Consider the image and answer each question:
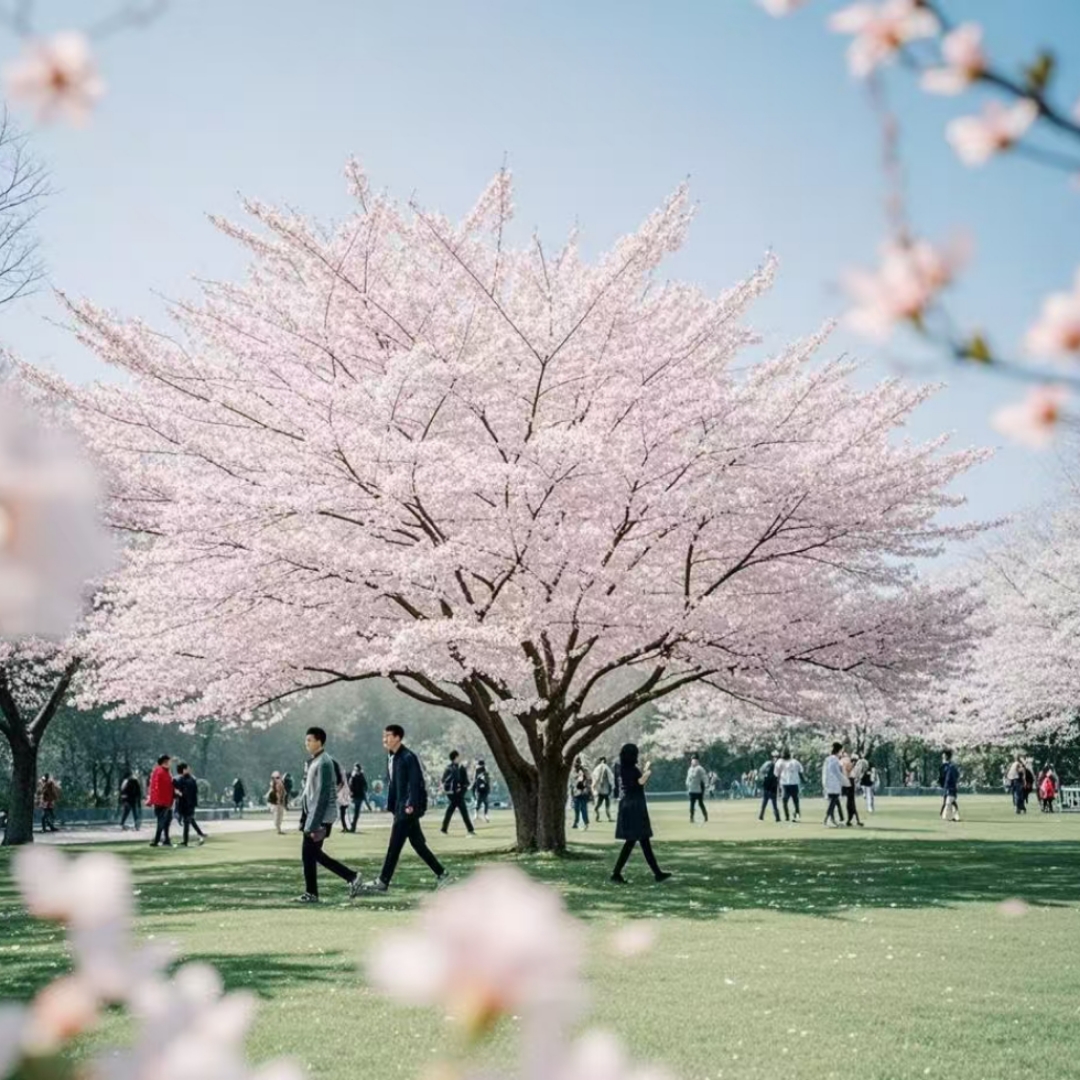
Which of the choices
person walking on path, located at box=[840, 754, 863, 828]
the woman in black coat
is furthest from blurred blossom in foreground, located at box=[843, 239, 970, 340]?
person walking on path, located at box=[840, 754, 863, 828]

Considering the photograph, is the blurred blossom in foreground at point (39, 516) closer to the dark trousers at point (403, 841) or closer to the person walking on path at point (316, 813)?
the person walking on path at point (316, 813)

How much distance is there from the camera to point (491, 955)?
0.63m

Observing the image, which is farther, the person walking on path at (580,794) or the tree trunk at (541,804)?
the person walking on path at (580,794)

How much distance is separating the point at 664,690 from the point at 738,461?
450 centimetres

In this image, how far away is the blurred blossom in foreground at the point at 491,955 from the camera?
611 millimetres

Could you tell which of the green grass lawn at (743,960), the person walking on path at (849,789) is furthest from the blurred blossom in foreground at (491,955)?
the person walking on path at (849,789)

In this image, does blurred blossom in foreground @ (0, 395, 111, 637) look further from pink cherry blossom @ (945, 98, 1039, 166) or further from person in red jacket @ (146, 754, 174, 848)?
person in red jacket @ (146, 754, 174, 848)

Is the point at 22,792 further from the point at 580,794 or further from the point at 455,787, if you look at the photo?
the point at 580,794

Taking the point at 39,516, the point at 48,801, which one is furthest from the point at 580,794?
the point at 39,516

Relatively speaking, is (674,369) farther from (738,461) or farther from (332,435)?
(332,435)

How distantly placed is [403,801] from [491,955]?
12.8 m

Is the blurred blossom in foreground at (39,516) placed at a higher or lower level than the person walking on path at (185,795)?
higher

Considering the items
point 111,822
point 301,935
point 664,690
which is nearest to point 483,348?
point 664,690

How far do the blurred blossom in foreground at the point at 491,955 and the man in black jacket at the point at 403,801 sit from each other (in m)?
12.4
